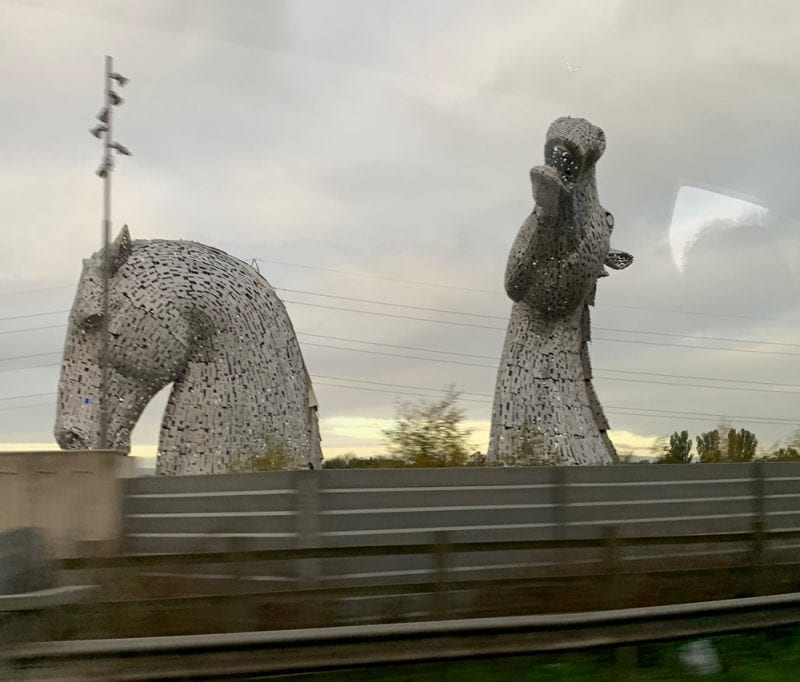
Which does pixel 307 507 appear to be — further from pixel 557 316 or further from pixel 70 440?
pixel 557 316

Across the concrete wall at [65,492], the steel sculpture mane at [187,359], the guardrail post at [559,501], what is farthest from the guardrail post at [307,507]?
the steel sculpture mane at [187,359]

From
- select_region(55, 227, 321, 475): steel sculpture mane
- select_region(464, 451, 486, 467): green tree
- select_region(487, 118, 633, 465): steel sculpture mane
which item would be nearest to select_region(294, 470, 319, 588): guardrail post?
select_region(464, 451, 486, 467): green tree

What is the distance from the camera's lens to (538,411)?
1239 cm

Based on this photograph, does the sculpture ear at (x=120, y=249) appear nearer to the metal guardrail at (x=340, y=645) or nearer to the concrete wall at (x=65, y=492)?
the concrete wall at (x=65, y=492)

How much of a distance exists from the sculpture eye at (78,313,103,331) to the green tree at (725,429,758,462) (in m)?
7.28

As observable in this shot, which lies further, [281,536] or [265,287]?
[265,287]

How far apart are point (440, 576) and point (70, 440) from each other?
719cm

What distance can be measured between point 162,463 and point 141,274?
2156 mm

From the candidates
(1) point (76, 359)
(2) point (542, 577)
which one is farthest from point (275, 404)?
(2) point (542, 577)

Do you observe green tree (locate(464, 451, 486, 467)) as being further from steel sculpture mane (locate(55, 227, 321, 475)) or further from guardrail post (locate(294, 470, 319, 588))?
guardrail post (locate(294, 470, 319, 588))

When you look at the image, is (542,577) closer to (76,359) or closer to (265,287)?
(265,287)

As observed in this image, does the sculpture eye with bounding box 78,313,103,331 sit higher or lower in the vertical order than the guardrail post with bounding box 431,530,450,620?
higher

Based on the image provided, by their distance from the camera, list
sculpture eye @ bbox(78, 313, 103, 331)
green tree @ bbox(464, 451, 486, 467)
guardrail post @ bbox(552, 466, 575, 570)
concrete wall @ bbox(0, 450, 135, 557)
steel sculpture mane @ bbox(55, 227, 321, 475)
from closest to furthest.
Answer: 1. concrete wall @ bbox(0, 450, 135, 557)
2. guardrail post @ bbox(552, 466, 575, 570)
3. green tree @ bbox(464, 451, 486, 467)
4. steel sculpture mane @ bbox(55, 227, 321, 475)
5. sculpture eye @ bbox(78, 313, 103, 331)

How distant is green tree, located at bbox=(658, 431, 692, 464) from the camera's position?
11.7 metres
